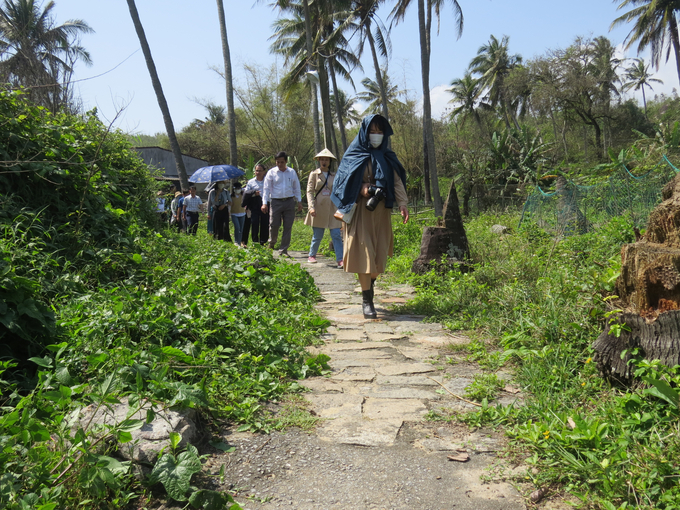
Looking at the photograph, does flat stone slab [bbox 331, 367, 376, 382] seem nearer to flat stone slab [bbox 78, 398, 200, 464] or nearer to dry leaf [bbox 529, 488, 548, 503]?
flat stone slab [bbox 78, 398, 200, 464]

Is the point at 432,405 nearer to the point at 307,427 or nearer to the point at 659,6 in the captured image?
the point at 307,427

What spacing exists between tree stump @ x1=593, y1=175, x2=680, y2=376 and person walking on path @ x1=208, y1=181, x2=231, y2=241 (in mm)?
8343

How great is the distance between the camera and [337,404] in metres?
3.20

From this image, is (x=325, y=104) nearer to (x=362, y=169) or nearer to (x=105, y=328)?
(x=362, y=169)

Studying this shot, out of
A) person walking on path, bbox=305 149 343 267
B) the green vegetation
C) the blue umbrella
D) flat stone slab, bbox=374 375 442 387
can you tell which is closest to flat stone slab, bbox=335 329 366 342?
the green vegetation

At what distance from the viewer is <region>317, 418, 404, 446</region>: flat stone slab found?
2.73 m

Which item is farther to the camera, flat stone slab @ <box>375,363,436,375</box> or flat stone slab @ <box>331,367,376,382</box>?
flat stone slab @ <box>375,363,436,375</box>

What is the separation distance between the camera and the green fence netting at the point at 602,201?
830 cm

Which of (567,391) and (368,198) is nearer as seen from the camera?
(567,391)

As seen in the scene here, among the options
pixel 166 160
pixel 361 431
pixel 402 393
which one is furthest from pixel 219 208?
pixel 166 160

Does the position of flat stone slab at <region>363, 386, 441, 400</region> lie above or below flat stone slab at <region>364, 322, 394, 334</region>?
below

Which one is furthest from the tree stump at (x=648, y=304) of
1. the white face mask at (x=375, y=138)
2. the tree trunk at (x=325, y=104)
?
the tree trunk at (x=325, y=104)

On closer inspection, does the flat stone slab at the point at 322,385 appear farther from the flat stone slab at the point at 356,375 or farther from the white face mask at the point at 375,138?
the white face mask at the point at 375,138

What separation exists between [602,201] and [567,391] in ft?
24.1
